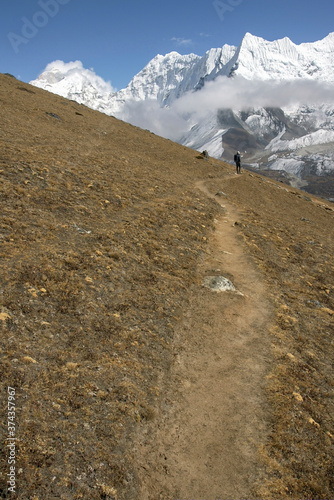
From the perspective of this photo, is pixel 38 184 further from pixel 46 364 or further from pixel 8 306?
pixel 46 364

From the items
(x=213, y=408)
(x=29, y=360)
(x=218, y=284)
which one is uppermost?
(x=218, y=284)

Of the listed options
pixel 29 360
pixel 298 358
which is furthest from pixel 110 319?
pixel 298 358

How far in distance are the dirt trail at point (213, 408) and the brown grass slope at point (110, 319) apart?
0.51 m

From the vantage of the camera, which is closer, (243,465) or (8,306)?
(243,465)

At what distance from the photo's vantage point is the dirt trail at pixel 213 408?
8312mm

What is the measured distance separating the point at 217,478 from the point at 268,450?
73.5 inches

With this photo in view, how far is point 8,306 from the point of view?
11.1m

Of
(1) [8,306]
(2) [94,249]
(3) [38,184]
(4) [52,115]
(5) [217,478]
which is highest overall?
(4) [52,115]

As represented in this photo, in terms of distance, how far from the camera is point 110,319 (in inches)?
496

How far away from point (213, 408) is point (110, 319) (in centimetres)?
501

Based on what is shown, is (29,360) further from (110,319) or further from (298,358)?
(298,358)

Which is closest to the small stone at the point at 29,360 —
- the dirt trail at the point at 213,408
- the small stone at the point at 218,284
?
the dirt trail at the point at 213,408

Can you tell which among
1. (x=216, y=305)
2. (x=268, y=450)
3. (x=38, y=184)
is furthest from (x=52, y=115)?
(x=268, y=450)

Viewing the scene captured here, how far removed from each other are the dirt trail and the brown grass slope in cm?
51
